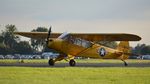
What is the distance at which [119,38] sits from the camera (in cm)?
4547

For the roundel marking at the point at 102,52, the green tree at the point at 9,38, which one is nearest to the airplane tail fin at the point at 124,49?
the roundel marking at the point at 102,52

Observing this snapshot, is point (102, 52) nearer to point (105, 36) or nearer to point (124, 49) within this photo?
point (105, 36)

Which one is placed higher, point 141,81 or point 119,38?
point 119,38

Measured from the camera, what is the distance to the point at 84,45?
43812mm

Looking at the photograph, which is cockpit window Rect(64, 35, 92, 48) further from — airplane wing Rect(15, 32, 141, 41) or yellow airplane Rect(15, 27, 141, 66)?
airplane wing Rect(15, 32, 141, 41)

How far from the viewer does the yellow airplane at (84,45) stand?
40906mm

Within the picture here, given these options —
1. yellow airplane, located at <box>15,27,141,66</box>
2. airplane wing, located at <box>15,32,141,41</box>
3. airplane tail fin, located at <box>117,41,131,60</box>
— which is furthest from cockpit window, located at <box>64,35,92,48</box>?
airplane tail fin, located at <box>117,41,131,60</box>

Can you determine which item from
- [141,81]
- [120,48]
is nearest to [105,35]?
[120,48]

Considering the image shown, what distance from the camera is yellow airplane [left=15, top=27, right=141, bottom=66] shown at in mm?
40906

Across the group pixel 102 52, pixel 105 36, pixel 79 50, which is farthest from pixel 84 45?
pixel 102 52

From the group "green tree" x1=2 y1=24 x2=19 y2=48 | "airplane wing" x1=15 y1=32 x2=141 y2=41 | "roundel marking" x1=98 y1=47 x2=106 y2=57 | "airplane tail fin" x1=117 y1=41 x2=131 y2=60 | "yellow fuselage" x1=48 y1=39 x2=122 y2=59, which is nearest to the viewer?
"yellow fuselage" x1=48 y1=39 x2=122 y2=59

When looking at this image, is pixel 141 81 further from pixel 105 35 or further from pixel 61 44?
pixel 105 35

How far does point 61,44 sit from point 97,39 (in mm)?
6950

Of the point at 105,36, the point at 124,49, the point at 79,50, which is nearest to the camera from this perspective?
the point at 79,50
